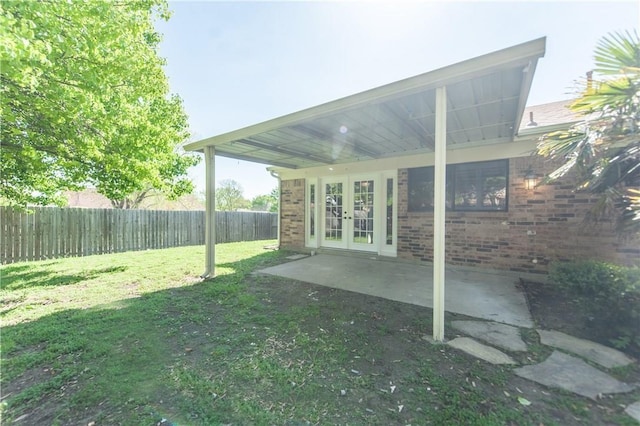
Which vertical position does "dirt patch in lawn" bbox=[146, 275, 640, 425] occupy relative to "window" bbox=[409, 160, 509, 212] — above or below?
below

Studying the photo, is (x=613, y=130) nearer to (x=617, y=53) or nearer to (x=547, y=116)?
(x=617, y=53)

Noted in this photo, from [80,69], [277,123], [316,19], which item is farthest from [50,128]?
[316,19]

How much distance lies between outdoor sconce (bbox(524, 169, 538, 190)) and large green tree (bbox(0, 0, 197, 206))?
7317mm

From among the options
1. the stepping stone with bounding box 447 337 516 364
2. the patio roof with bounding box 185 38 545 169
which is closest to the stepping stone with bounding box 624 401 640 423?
the stepping stone with bounding box 447 337 516 364

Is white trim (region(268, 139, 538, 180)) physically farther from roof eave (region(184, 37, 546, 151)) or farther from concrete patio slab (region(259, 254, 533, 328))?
concrete patio slab (region(259, 254, 533, 328))

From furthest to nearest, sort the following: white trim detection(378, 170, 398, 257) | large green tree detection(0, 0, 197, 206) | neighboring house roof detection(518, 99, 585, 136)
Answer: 1. white trim detection(378, 170, 398, 257)
2. neighboring house roof detection(518, 99, 585, 136)
3. large green tree detection(0, 0, 197, 206)

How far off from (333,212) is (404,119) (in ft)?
13.4

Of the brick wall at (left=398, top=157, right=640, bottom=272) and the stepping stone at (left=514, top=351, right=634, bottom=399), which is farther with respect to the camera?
the brick wall at (left=398, top=157, right=640, bottom=272)

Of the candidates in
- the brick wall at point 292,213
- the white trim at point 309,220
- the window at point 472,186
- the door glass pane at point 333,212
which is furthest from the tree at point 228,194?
the window at point 472,186

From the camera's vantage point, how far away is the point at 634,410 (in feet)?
5.84

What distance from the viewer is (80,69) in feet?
13.2

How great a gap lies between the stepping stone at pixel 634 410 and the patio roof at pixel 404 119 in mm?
2625

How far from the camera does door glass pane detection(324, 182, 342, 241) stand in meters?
7.82

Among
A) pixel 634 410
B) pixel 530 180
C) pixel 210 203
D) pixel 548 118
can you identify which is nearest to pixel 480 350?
pixel 634 410
